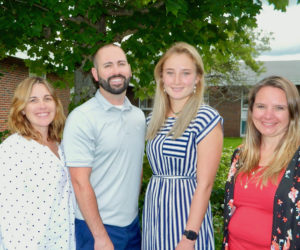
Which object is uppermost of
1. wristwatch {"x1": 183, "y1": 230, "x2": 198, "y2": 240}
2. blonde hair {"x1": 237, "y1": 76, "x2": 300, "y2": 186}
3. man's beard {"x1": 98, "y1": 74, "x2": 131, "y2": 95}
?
man's beard {"x1": 98, "y1": 74, "x2": 131, "y2": 95}

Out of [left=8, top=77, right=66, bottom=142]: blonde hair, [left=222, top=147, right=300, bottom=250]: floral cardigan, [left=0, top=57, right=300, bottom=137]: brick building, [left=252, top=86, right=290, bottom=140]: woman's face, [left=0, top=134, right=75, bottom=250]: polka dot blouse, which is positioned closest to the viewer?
[left=222, top=147, right=300, bottom=250]: floral cardigan

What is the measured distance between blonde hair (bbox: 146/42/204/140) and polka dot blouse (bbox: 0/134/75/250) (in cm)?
92

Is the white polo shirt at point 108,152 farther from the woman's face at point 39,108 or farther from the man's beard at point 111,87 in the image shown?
the woman's face at point 39,108

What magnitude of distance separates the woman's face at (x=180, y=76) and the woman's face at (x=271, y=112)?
57 centimetres

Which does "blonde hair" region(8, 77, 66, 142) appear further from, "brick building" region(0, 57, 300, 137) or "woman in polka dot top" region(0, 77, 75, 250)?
"brick building" region(0, 57, 300, 137)

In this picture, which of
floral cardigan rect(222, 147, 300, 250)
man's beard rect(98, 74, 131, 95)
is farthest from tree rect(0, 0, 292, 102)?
floral cardigan rect(222, 147, 300, 250)

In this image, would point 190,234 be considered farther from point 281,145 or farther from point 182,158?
point 281,145

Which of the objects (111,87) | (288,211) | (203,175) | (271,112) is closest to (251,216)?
(288,211)

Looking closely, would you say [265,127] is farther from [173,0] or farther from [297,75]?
[297,75]

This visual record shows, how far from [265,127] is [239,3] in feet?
11.0

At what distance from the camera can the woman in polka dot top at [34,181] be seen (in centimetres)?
295

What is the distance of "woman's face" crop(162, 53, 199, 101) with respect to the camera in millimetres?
2953

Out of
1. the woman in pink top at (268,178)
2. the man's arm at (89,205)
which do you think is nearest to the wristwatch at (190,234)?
the woman in pink top at (268,178)

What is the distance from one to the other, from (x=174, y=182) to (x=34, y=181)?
3.90ft
